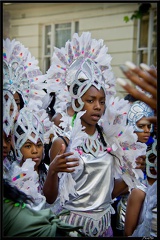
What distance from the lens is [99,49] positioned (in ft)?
14.0

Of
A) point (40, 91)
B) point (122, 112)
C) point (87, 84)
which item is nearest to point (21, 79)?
point (40, 91)

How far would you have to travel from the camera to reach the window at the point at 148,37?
13.6 ft

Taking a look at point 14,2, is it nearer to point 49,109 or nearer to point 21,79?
point 21,79

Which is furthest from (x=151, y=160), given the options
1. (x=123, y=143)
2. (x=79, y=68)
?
(x=79, y=68)

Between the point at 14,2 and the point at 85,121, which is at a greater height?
the point at 14,2

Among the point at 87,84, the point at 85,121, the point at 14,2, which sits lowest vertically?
the point at 85,121

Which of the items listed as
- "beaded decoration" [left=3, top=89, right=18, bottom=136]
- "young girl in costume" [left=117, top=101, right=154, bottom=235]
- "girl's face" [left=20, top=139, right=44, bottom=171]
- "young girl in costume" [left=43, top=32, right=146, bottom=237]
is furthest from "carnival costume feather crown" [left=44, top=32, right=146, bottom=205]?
"beaded decoration" [left=3, top=89, right=18, bottom=136]

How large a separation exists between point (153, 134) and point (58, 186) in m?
0.80

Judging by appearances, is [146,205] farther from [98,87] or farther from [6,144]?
[6,144]

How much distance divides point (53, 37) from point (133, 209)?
4.51 ft

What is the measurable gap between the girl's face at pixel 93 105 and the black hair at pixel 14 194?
0.65 metres

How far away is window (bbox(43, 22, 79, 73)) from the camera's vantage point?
4.29 meters

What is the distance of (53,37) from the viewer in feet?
14.4

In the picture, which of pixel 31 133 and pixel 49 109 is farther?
pixel 49 109
